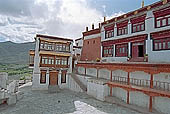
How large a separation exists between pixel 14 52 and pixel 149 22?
132 metres

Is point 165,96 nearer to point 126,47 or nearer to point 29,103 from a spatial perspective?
point 126,47

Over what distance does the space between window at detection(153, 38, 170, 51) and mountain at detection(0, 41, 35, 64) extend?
10027cm

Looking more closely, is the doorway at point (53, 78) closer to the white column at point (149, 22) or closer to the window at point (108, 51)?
the window at point (108, 51)

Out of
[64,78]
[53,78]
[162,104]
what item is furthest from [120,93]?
[53,78]

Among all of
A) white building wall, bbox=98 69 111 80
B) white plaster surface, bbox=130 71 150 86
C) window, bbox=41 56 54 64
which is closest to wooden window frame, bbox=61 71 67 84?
window, bbox=41 56 54 64

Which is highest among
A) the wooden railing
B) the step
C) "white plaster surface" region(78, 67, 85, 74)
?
Answer: "white plaster surface" region(78, 67, 85, 74)

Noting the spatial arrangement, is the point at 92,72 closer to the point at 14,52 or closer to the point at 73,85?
the point at 73,85

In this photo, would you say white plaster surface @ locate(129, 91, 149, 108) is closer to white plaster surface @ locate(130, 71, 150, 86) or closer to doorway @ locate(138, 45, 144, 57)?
white plaster surface @ locate(130, 71, 150, 86)

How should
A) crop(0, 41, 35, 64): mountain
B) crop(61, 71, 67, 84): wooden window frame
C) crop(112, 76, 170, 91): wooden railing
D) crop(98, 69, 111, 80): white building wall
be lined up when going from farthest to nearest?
crop(0, 41, 35, 64): mountain < crop(61, 71, 67, 84): wooden window frame < crop(98, 69, 111, 80): white building wall < crop(112, 76, 170, 91): wooden railing

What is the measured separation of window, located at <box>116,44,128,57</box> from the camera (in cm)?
1845

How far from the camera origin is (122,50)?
19.0 metres

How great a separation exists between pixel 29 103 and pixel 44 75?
286 inches

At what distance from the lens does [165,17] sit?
45.9 feet

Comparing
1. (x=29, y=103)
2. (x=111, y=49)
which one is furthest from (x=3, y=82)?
(x=111, y=49)
